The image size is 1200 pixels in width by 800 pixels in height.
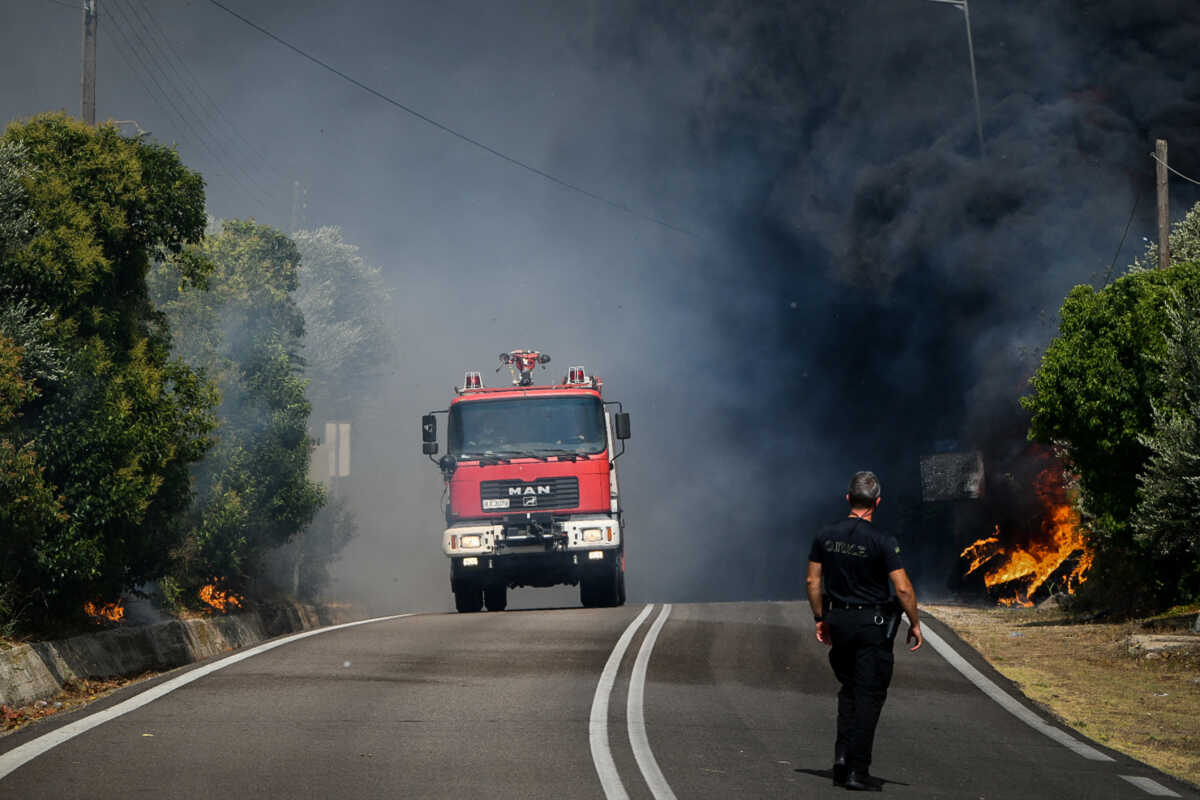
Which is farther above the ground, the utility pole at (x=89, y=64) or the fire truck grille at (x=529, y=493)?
the utility pole at (x=89, y=64)

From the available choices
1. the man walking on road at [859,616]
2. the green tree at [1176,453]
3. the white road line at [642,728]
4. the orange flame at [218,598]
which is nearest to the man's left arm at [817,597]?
the man walking on road at [859,616]

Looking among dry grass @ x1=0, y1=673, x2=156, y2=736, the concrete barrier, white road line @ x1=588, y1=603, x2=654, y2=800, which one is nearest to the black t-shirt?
white road line @ x1=588, y1=603, x2=654, y2=800

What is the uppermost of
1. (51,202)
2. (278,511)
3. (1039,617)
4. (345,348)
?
(345,348)

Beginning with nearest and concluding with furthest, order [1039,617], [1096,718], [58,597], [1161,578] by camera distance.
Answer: [1096,718] < [58,597] < [1161,578] < [1039,617]

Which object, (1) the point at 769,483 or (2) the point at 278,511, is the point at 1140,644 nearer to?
(2) the point at 278,511

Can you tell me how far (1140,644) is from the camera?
54.7ft

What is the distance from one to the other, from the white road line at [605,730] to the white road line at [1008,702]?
340 cm

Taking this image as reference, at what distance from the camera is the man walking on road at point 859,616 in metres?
8.24

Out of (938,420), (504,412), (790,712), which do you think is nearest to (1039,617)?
(504,412)

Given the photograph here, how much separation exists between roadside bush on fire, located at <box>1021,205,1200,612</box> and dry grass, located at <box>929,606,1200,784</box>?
3.83 ft

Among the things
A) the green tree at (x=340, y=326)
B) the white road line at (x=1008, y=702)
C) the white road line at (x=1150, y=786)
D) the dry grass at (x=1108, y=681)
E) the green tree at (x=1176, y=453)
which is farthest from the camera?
the green tree at (x=340, y=326)

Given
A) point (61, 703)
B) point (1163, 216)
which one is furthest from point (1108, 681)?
point (1163, 216)

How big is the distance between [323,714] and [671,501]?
48894 mm

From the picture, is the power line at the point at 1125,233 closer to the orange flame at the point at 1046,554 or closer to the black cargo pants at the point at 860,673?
the orange flame at the point at 1046,554
